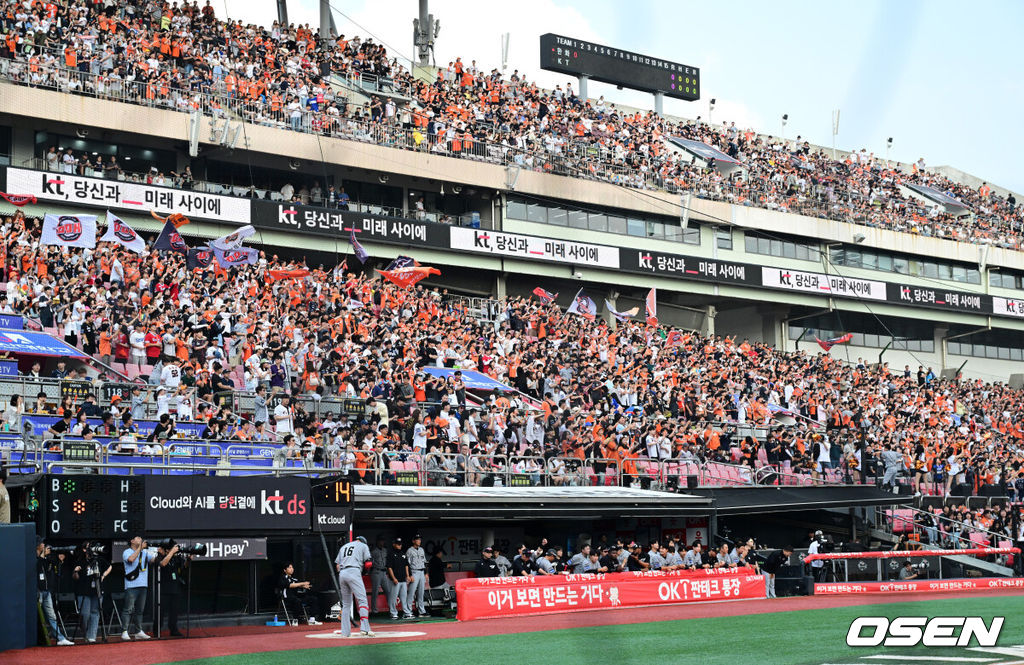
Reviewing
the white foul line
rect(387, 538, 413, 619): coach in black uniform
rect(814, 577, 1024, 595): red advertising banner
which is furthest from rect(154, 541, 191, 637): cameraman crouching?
rect(814, 577, 1024, 595): red advertising banner

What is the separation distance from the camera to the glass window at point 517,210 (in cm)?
4384

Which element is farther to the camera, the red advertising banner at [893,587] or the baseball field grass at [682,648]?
the red advertising banner at [893,587]

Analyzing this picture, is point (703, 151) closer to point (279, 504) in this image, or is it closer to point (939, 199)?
point (939, 199)

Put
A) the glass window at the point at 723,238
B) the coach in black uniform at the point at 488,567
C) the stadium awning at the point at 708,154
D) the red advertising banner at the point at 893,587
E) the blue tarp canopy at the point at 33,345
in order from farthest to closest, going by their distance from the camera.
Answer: the stadium awning at the point at 708,154, the glass window at the point at 723,238, the red advertising banner at the point at 893,587, the blue tarp canopy at the point at 33,345, the coach in black uniform at the point at 488,567

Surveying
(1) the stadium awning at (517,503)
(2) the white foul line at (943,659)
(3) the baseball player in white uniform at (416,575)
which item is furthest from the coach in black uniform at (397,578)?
(2) the white foul line at (943,659)

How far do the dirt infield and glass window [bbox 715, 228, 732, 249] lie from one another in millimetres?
25181

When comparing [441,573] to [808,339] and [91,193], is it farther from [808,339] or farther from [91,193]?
[808,339]

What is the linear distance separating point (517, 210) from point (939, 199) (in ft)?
80.6

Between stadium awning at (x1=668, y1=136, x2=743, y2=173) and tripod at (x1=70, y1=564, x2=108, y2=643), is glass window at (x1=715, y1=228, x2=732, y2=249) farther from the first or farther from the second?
tripod at (x1=70, y1=564, x2=108, y2=643)

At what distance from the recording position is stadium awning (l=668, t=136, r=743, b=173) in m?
50.3

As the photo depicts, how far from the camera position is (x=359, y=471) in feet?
74.8

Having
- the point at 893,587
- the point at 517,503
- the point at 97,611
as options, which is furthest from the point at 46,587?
the point at 893,587

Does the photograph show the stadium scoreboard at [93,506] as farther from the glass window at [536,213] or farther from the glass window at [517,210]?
the glass window at [536,213]

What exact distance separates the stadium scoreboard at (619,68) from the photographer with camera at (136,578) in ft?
121
